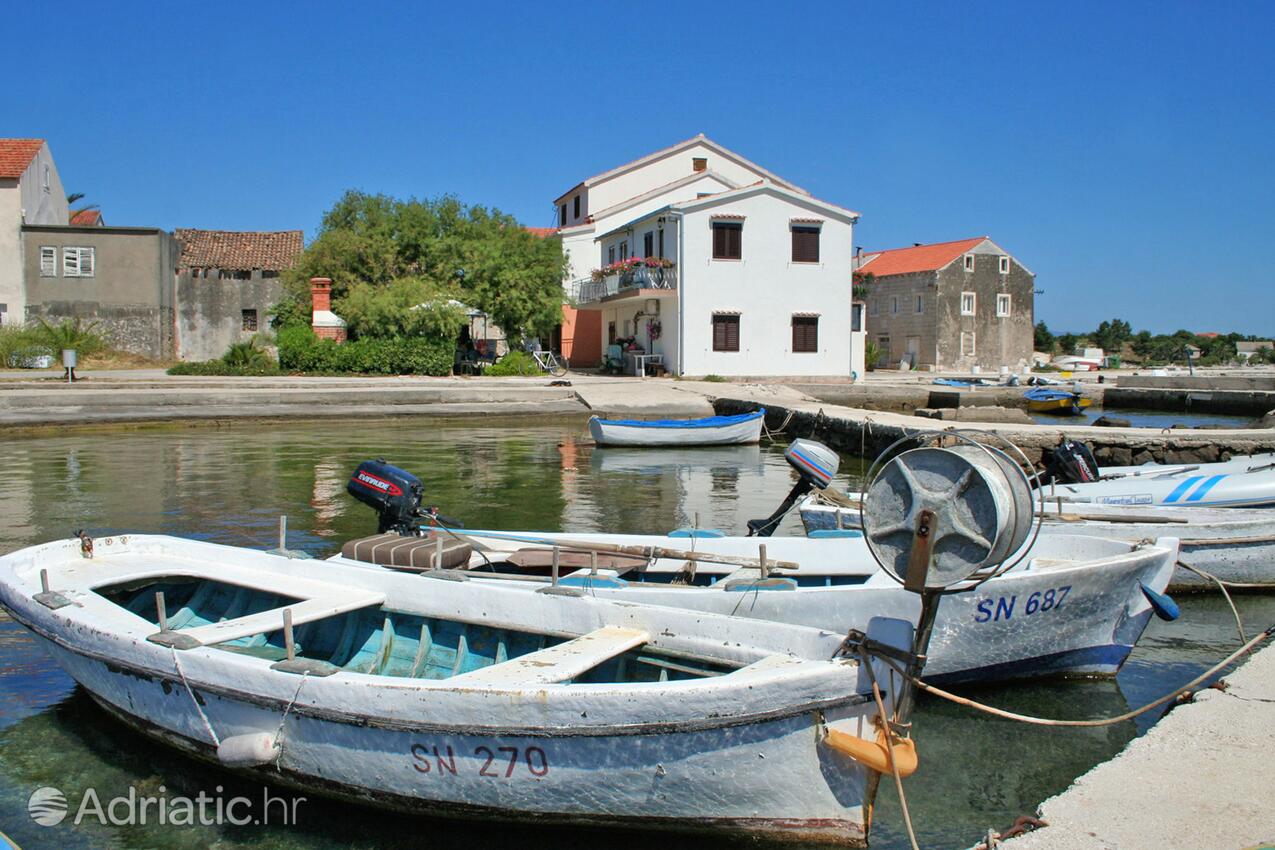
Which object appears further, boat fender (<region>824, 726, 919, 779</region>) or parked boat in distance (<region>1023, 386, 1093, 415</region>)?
parked boat in distance (<region>1023, 386, 1093, 415</region>)

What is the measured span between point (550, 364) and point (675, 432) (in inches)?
700

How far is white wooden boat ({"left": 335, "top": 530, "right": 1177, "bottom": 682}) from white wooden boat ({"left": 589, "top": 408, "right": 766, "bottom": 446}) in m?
15.1

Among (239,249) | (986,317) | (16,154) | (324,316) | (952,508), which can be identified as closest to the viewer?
(952,508)

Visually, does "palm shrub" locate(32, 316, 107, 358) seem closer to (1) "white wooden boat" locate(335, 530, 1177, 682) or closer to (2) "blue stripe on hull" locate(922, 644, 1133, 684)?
(1) "white wooden boat" locate(335, 530, 1177, 682)

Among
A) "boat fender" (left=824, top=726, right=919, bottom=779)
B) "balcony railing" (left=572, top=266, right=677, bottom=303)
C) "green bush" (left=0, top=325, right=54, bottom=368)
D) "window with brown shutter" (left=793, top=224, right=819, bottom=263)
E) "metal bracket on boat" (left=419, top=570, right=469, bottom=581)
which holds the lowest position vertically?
"boat fender" (left=824, top=726, right=919, bottom=779)

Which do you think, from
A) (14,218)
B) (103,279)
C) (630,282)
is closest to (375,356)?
(630,282)

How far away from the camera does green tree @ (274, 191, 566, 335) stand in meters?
38.0

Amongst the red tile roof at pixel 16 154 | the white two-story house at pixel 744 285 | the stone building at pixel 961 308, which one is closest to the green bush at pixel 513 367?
the white two-story house at pixel 744 285

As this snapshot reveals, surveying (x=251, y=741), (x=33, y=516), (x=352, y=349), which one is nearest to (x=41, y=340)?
(x=352, y=349)

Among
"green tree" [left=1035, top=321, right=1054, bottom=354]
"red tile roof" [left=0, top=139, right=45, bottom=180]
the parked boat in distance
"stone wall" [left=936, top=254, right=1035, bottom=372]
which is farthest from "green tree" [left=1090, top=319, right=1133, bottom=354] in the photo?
"red tile roof" [left=0, top=139, right=45, bottom=180]

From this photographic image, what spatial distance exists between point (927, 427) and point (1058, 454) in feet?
24.5

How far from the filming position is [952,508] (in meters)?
4.27

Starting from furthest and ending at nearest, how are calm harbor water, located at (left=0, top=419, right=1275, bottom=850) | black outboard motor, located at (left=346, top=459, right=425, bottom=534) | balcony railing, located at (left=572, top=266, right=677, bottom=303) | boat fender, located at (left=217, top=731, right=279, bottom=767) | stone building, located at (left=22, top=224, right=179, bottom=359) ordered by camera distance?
stone building, located at (left=22, top=224, right=179, bottom=359), balcony railing, located at (left=572, top=266, right=677, bottom=303), black outboard motor, located at (left=346, top=459, right=425, bottom=534), calm harbor water, located at (left=0, top=419, right=1275, bottom=850), boat fender, located at (left=217, top=731, right=279, bottom=767)

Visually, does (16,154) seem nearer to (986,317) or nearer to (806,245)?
(806,245)
